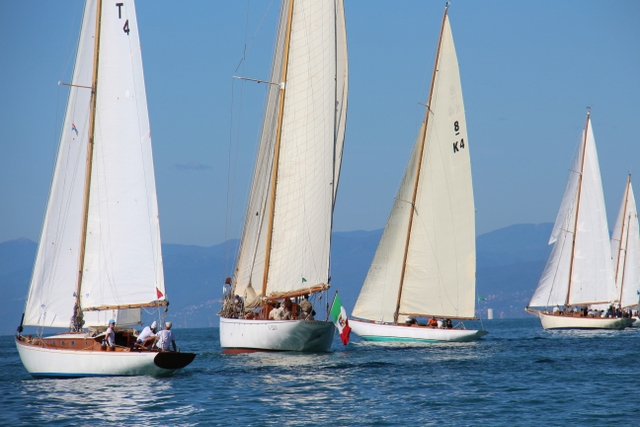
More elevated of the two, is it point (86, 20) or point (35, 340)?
point (86, 20)

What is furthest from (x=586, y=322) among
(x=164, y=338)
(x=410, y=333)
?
(x=164, y=338)

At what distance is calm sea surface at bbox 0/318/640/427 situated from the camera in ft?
83.6

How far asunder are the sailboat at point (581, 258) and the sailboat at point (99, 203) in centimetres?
4582

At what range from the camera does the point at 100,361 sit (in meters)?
31.5

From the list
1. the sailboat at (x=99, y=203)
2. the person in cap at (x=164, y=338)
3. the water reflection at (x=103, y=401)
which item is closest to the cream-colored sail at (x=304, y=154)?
the sailboat at (x=99, y=203)

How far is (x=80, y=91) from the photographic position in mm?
32938

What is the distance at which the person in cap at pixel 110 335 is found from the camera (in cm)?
3131

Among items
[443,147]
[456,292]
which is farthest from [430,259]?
[443,147]

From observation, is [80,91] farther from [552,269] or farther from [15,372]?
[552,269]

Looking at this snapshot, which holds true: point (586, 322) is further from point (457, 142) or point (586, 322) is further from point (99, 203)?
point (99, 203)

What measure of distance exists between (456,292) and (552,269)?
878 inches

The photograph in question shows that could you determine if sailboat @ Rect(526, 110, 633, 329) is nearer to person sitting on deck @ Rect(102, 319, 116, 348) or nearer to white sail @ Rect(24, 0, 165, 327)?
white sail @ Rect(24, 0, 165, 327)

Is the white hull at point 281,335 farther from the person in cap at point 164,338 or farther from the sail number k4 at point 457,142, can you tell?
the sail number k4 at point 457,142

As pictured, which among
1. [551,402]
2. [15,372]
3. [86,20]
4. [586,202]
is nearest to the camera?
[551,402]
